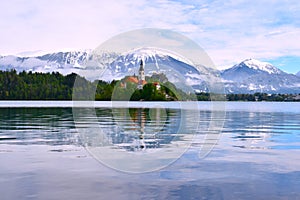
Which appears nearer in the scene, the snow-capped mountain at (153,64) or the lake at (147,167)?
the lake at (147,167)

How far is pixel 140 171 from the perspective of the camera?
15641 mm

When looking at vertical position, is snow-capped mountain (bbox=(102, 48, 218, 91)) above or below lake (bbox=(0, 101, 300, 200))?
above

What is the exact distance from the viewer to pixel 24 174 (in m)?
14.7

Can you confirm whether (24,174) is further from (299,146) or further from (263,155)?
(299,146)

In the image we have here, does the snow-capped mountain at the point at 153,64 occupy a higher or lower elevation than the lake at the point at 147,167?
higher

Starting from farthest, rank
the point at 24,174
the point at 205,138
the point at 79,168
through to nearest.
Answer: the point at 205,138 → the point at 79,168 → the point at 24,174

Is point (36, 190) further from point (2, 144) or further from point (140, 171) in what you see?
point (2, 144)

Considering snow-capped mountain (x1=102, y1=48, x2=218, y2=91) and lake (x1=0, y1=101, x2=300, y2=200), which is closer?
lake (x1=0, y1=101, x2=300, y2=200)

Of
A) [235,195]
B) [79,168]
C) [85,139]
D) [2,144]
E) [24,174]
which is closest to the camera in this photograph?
[235,195]

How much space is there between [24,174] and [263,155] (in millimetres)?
10531

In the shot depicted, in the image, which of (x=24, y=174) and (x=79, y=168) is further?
(x=79, y=168)

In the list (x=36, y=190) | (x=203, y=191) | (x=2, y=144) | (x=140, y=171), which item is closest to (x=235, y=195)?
(x=203, y=191)

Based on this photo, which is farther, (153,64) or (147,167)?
(153,64)

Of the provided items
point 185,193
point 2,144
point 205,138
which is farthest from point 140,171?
point 205,138
